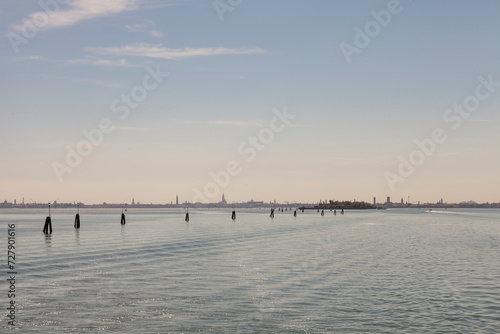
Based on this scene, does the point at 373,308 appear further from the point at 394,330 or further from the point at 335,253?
the point at 335,253

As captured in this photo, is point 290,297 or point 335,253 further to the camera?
point 335,253

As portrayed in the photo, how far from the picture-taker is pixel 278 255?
4284 centimetres

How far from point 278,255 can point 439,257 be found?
14116 mm

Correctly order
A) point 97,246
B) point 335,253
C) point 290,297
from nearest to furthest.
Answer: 1. point 290,297
2. point 335,253
3. point 97,246

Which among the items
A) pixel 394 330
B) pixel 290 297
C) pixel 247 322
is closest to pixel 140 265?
pixel 290 297

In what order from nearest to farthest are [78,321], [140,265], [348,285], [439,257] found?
[78,321] → [348,285] → [140,265] → [439,257]

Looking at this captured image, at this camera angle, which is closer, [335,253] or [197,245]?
[335,253]

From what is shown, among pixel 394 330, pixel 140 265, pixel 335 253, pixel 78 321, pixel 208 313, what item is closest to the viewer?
pixel 394 330

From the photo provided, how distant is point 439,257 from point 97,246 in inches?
1375

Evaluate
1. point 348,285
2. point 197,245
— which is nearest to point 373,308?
point 348,285

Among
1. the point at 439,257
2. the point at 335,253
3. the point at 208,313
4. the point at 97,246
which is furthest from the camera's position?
the point at 97,246

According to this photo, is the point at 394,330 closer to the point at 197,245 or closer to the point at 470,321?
the point at 470,321

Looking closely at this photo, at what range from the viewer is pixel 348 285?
87.6ft

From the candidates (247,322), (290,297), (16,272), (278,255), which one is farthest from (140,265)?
(247,322)
